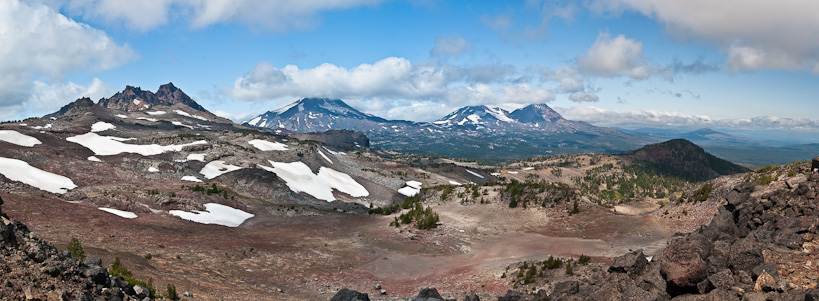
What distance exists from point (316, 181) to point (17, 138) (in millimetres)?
35103

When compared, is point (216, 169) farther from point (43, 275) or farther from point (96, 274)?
point (43, 275)

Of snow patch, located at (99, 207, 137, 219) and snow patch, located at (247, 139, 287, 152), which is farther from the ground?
snow patch, located at (247, 139, 287, 152)

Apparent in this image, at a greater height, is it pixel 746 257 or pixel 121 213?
pixel 746 257

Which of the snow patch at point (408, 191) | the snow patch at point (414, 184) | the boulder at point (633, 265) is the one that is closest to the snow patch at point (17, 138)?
the snow patch at point (408, 191)

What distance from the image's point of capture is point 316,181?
61.9m

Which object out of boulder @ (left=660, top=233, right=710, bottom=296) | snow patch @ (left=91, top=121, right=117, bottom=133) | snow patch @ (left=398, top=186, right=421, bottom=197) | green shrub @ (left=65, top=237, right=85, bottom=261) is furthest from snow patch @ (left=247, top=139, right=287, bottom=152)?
boulder @ (left=660, top=233, right=710, bottom=296)

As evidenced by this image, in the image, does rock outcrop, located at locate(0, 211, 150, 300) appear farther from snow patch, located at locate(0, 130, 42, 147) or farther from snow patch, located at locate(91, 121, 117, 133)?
snow patch, located at locate(91, 121, 117, 133)

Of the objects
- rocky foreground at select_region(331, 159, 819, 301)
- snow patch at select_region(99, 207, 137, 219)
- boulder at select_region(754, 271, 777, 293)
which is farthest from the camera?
snow patch at select_region(99, 207, 137, 219)

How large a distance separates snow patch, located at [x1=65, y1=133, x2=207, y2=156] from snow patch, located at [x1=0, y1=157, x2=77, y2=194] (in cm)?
1625

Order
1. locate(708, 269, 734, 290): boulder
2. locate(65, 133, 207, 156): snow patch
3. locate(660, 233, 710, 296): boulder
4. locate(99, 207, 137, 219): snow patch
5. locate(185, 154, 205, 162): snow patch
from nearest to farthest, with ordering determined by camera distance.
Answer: locate(708, 269, 734, 290): boulder, locate(660, 233, 710, 296): boulder, locate(99, 207, 137, 219): snow patch, locate(65, 133, 207, 156): snow patch, locate(185, 154, 205, 162): snow patch

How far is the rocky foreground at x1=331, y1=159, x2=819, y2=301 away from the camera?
8633 mm

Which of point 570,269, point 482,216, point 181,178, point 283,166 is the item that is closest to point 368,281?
point 570,269

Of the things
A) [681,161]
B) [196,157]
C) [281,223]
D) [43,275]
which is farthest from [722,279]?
[681,161]

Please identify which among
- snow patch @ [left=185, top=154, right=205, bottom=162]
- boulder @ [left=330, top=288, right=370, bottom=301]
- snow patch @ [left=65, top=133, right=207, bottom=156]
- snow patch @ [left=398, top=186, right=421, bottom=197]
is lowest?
snow patch @ [left=398, top=186, right=421, bottom=197]
